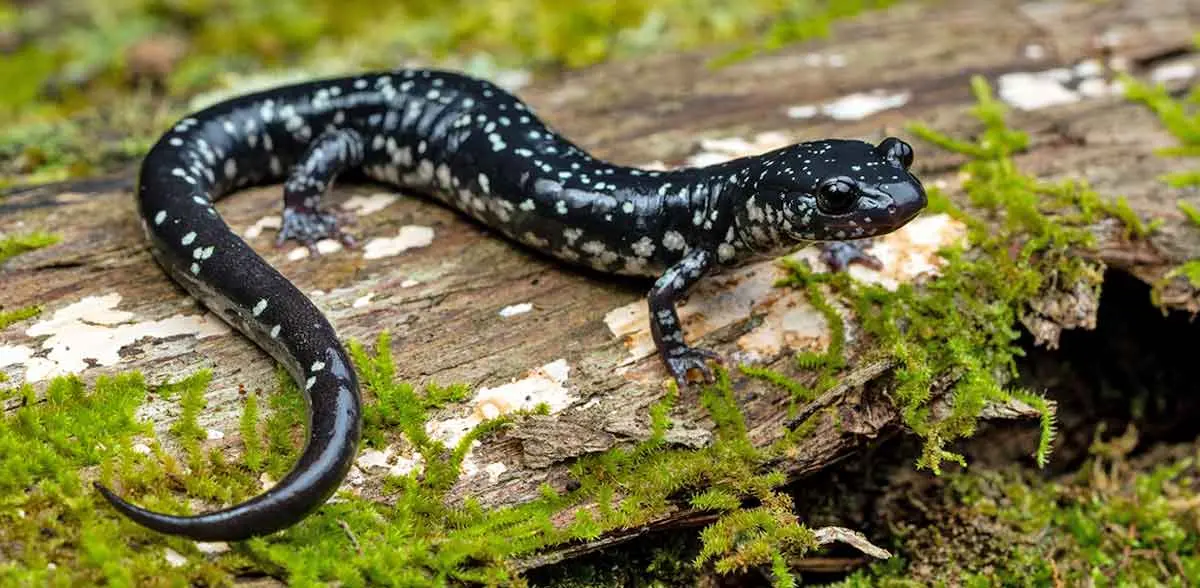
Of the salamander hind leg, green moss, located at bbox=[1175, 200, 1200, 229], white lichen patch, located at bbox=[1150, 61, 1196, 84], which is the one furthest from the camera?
white lichen patch, located at bbox=[1150, 61, 1196, 84]

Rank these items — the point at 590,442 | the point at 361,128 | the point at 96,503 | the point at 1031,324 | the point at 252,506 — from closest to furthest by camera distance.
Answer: the point at 252,506 < the point at 96,503 < the point at 590,442 < the point at 1031,324 < the point at 361,128

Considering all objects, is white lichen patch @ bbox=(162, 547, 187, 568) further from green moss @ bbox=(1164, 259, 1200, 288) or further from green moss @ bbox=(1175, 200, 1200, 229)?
green moss @ bbox=(1175, 200, 1200, 229)

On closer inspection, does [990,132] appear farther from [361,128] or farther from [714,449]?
[361,128]

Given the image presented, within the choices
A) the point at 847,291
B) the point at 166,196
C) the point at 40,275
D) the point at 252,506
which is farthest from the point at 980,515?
the point at 40,275

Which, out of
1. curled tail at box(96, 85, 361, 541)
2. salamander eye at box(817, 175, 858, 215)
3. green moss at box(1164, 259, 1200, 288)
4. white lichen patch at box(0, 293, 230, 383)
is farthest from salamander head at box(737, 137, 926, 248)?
white lichen patch at box(0, 293, 230, 383)

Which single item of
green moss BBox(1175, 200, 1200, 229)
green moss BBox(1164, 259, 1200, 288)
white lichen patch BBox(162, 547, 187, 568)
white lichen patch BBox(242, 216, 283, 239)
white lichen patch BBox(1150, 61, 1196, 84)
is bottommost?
green moss BBox(1164, 259, 1200, 288)

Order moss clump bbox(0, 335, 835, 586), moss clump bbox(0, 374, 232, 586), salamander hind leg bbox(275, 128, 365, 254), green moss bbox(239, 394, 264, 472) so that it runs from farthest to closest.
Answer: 1. salamander hind leg bbox(275, 128, 365, 254)
2. green moss bbox(239, 394, 264, 472)
3. moss clump bbox(0, 335, 835, 586)
4. moss clump bbox(0, 374, 232, 586)

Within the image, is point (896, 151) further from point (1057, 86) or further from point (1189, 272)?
point (1057, 86)

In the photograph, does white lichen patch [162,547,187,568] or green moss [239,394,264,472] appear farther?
green moss [239,394,264,472]
